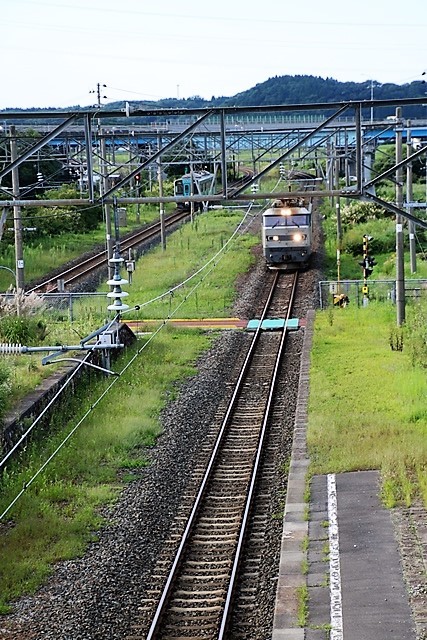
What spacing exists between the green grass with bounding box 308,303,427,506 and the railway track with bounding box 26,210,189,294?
319 inches

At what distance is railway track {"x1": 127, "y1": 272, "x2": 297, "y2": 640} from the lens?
10.1 metres

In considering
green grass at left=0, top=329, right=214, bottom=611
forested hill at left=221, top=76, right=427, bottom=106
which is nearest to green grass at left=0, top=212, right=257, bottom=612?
green grass at left=0, top=329, right=214, bottom=611

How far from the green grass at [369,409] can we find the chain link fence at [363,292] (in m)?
2.98

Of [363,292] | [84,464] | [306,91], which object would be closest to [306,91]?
[306,91]

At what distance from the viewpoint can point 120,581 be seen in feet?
36.3

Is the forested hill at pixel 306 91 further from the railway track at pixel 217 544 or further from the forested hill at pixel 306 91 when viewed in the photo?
the railway track at pixel 217 544

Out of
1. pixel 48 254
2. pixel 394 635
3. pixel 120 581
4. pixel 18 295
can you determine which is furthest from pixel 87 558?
pixel 48 254

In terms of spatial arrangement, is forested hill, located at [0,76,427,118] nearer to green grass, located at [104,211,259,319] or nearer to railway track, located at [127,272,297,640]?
green grass, located at [104,211,259,319]

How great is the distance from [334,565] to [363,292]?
1903 cm

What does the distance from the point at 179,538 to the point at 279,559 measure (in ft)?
5.07

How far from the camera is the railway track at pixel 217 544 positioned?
10.1 meters

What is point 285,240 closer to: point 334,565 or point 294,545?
point 294,545

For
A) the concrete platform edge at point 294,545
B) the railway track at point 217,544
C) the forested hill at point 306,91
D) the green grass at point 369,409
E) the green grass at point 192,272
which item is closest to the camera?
the concrete platform edge at point 294,545

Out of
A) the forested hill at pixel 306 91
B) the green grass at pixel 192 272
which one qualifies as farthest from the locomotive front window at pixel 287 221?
the forested hill at pixel 306 91
